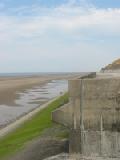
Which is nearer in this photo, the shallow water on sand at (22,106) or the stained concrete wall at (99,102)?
the stained concrete wall at (99,102)

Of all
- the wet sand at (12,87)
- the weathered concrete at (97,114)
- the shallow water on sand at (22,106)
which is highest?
the weathered concrete at (97,114)

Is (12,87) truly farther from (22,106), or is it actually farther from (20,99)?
(22,106)

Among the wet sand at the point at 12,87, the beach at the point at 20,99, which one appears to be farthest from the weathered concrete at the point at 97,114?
the wet sand at the point at 12,87

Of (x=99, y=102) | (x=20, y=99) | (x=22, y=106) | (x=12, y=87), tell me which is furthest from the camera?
(x=12, y=87)

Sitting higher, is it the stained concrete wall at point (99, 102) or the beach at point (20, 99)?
the stained concrete wall at point (99, 102)

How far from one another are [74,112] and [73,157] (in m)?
1.28

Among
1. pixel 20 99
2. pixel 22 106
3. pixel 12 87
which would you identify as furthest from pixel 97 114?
pixel 12 87

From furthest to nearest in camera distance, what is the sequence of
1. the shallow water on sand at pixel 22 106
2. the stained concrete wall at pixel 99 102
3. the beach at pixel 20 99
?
the beach at pixel 20 99
the shallow water on sand at pixel 22 106
the stained concrete wall at pixel 99 102

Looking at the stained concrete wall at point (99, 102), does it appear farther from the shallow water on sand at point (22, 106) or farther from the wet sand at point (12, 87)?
the wet sand at point (12, 87)

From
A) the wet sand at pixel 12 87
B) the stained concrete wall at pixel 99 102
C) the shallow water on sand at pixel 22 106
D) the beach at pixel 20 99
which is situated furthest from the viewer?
the wet sand at pixel 12 87

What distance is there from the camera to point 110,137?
11.1 m

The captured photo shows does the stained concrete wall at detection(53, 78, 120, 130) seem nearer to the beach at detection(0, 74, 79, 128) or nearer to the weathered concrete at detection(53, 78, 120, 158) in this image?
the weathered concrete at detection(53, 78, 120, 158)

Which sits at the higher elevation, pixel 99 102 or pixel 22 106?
pixel 99 102

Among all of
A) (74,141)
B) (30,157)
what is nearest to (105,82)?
(74,141)
